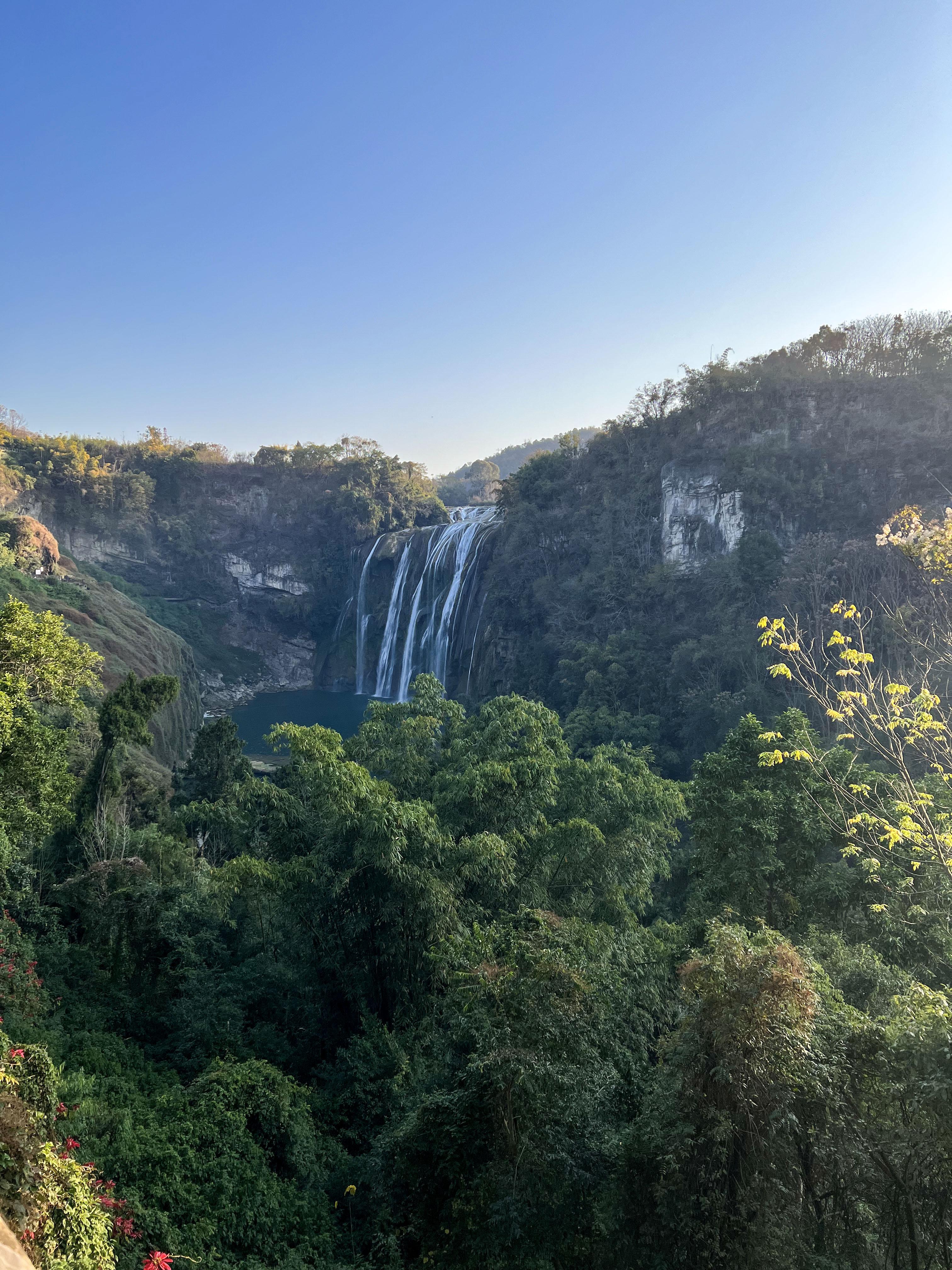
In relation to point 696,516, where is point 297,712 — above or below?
below

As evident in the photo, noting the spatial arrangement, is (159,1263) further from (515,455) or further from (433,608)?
(515,455)

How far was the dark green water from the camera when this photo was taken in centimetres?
3822

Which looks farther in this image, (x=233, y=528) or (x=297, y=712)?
(x=233, y=528)

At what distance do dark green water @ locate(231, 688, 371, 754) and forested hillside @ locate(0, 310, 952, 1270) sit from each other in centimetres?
1710

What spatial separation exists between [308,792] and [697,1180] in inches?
265

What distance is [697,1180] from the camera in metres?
4.66

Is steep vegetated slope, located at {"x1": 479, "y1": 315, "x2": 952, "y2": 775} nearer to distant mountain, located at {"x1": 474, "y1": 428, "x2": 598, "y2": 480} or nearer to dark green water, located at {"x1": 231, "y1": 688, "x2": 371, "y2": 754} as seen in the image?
dark green water, located at {"x1": 231, "y1": 688, "x2": 371, "y2": 754}

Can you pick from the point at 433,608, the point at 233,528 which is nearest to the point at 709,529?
the point at 433,608

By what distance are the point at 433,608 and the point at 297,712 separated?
1101 cm

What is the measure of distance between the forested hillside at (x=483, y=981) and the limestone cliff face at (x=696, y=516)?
8643 millimetres

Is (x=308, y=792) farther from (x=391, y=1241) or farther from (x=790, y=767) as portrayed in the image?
(x=790, y=767)

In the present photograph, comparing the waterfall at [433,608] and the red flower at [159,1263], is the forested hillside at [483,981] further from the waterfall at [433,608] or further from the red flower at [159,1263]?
the waterfall at [433,608]

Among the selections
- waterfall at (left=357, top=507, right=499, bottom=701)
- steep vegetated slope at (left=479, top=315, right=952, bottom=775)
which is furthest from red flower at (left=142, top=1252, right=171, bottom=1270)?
waterfall at (left=357, top=507, right=499, bottom=701)

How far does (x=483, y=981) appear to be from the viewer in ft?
19.4
